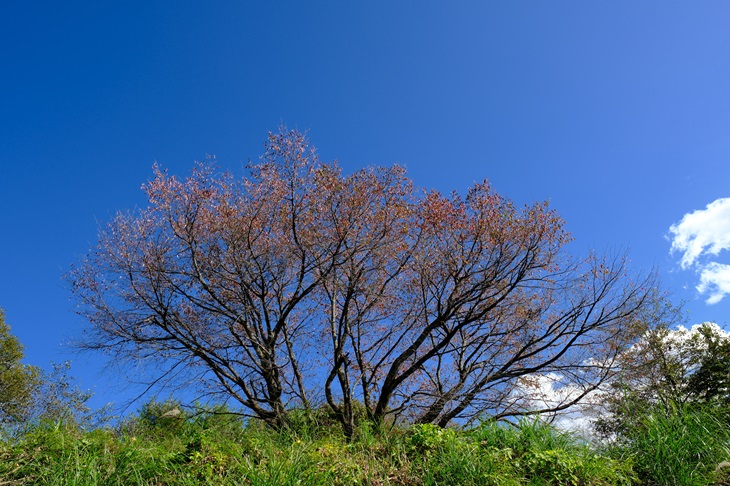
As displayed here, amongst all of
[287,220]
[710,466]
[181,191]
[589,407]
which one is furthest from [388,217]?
[710,466]

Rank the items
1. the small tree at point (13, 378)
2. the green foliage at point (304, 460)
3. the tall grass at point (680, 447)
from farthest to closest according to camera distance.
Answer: the small tree at point (13, 378) < the tall grass at point (680, 447) < the green foliage at point (304, 460)

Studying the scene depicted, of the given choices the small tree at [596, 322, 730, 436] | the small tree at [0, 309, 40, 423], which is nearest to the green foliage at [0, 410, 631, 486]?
the small tree at [596, 322, 730, 436]

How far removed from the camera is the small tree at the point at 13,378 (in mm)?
16625

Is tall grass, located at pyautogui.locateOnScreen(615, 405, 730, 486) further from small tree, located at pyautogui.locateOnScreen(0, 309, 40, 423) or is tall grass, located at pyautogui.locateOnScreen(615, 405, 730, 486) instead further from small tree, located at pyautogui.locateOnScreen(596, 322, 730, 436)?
small tree, located at pyautogui.locateOnScreen(0, 309, 40, 423)

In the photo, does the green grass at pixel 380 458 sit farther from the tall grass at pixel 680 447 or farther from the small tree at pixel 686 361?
the small tree at pixel 686 361

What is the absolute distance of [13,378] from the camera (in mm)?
17656

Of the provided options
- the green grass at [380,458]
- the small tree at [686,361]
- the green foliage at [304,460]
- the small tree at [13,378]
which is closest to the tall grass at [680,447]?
the green grass at [380,458]

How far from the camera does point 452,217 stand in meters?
11.1

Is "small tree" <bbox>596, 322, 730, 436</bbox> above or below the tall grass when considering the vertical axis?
above

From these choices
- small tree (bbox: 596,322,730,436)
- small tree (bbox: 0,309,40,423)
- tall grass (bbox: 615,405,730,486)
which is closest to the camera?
tall grass (bbox: 615,405,730,486)

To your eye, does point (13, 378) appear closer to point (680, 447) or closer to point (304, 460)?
point (304, 460)

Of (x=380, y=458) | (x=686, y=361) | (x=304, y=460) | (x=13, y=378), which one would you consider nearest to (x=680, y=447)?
(x=380, y=458)

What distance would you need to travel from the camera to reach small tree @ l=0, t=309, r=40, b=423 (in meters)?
16.6

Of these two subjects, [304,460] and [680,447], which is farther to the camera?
[680,447]
